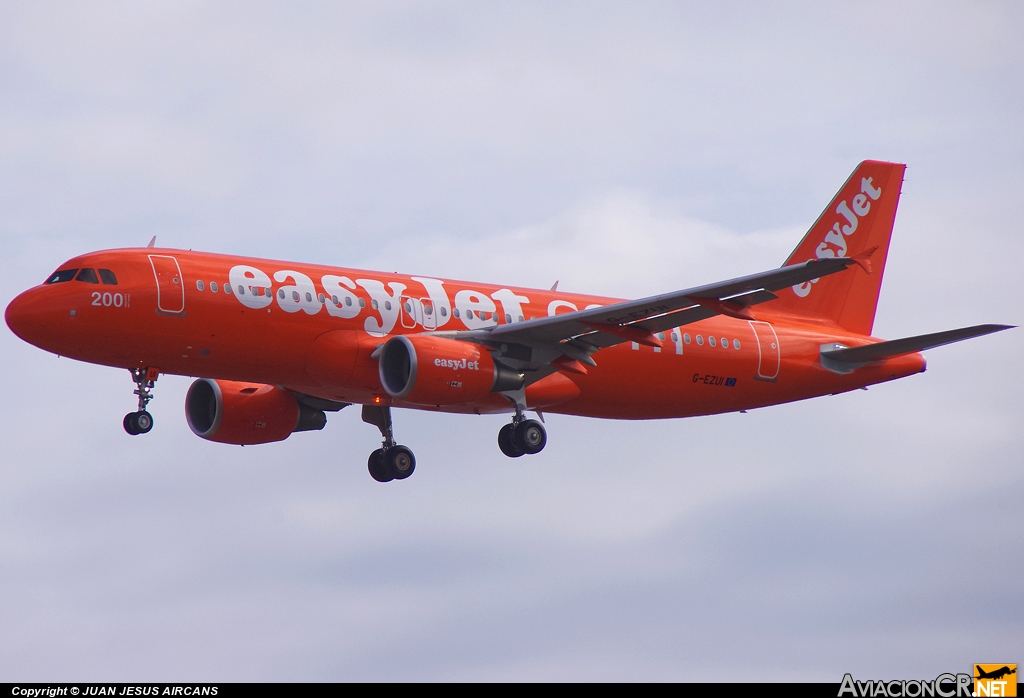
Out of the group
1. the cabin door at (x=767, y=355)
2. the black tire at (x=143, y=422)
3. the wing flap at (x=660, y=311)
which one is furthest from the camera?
the cabin door at (x=767, y=355)

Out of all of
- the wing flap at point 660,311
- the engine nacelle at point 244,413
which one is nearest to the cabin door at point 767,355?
the wing flap at point 660,311

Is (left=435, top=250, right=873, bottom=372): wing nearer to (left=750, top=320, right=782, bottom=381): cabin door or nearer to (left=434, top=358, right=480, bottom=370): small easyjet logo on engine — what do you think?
(left=434, top=358, right=480, bottom=370): small easyjet logo on engine

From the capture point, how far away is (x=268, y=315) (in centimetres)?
3803

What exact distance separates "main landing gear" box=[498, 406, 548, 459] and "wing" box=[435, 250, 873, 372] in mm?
1542

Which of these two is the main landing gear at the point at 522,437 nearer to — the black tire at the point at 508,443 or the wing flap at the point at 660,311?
the black tire at the point at 508,443

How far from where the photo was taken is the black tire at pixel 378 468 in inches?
1752

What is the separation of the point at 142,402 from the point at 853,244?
2397cm

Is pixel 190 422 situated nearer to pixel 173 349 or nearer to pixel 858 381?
pixel 173 349

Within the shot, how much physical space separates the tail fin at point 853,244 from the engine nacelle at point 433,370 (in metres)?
12.4

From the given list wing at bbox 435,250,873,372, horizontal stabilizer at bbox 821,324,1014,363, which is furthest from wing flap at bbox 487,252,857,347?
horizontal stabilizer at bbox 821,324,1014,363

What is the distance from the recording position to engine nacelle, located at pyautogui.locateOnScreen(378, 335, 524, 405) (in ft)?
126

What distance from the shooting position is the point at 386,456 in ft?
146

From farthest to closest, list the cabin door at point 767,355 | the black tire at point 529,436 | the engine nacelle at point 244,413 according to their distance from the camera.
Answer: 1. the cabin door at point 767,355
2. the engine nacelle at point 244,413
3. the black tire at point 529,436

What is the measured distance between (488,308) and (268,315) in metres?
6.64
